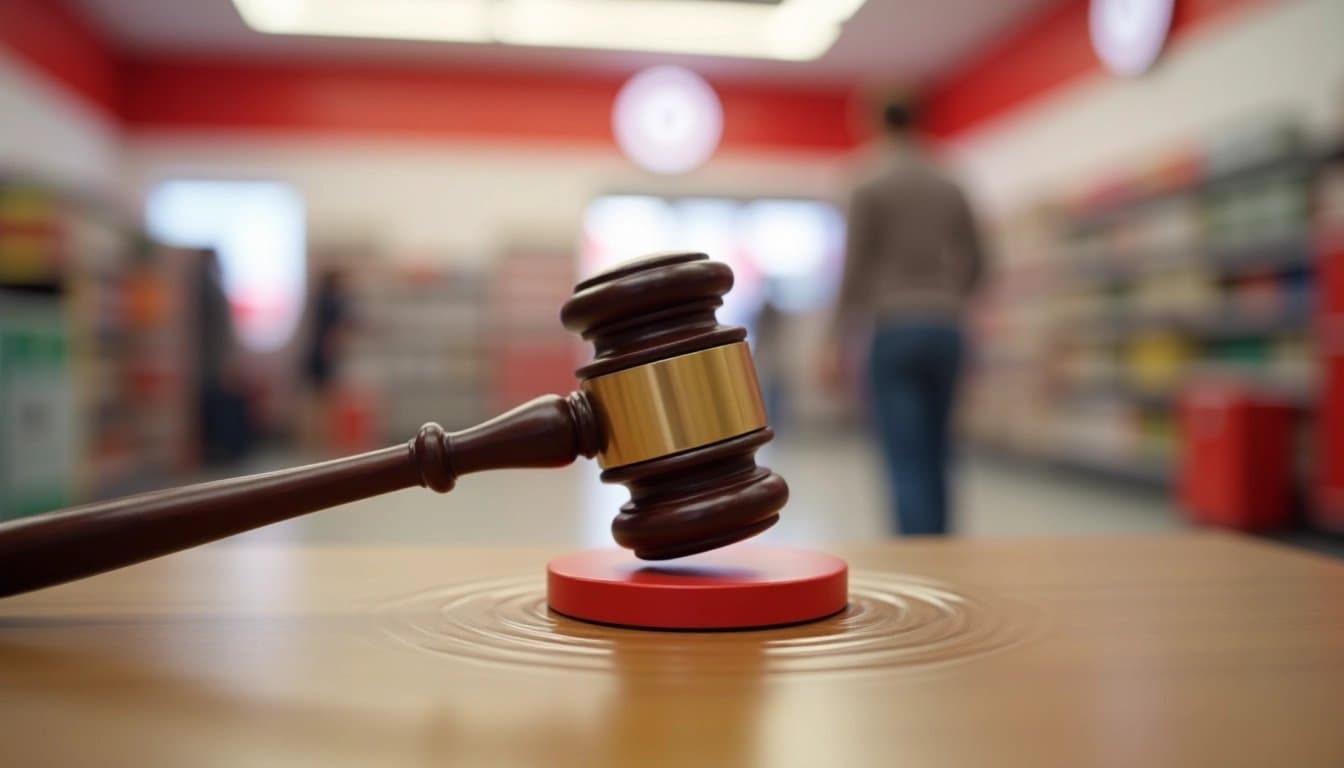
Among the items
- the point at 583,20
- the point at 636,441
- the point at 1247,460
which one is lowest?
the point at 1247,460

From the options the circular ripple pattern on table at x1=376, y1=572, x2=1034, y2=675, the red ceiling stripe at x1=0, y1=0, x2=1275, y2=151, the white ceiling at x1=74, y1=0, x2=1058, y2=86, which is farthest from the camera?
the red ceiling stripe at x1=0, y1=0, x2=1275, y2=151

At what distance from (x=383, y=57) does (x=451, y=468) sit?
32.0 ft

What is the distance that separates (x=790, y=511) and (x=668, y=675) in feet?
16.8

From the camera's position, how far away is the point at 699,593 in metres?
0.58

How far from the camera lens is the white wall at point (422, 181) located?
9.66 meters

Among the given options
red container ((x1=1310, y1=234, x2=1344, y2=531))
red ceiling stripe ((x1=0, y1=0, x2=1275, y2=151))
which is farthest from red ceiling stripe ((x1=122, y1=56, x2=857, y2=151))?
red container ((x1=1310, y1=234, x2=1344, y2=531))

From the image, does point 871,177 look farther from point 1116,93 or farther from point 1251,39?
point 1116,93

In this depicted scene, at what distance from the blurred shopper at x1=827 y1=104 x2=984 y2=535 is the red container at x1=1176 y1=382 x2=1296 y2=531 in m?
2.31

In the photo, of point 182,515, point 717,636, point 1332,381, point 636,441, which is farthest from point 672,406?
point 1332,381

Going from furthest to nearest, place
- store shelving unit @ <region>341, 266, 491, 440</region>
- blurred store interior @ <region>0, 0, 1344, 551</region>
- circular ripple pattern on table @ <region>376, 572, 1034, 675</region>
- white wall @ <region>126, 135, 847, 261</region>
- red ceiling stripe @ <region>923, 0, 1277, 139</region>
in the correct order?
store shelving unit @ <region>341, 266, 491, 440</region>
white wall @ <region>126, 135, 847, 261</region>
red ceiling stripe @ <region>923, 0, 1277, 139</region>
blurred store interior @ <region>0, 0, 1344, 551</region>
circular ripple pattern on table @ <region>376, 572, 1034, 675</region>

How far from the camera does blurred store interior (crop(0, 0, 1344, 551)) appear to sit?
5109 mm

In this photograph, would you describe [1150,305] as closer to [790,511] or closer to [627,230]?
[790,511]

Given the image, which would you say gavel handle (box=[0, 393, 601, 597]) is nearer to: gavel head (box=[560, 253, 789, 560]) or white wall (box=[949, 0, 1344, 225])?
gavel head (box=[560, 253, 789, 560])

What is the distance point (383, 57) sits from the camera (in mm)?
9531
